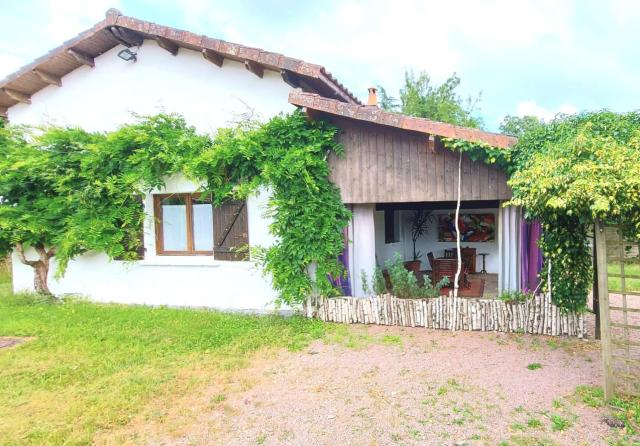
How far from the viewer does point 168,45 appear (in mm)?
8359

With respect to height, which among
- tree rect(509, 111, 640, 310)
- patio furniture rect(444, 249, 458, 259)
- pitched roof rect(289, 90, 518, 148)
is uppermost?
pitched roof rect(289, 90, 518, 148)

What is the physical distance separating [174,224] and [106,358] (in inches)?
140

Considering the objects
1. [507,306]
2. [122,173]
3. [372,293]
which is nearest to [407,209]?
[372,293]

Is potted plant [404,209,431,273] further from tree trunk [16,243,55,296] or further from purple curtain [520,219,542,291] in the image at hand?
tree trunk [16,243,55,296]

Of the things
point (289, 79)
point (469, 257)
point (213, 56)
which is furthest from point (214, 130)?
point (469, 257)

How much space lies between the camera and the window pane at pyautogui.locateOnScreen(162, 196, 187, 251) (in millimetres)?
8688

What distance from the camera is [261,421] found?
13.0ft

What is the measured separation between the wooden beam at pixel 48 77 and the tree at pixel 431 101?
22281 millimetres

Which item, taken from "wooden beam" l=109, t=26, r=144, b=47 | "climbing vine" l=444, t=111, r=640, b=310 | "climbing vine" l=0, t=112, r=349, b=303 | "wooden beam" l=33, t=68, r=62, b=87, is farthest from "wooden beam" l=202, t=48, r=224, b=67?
"climbing vine" l=444, t=111, r=640, b=310

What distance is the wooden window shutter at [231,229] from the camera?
8086 millimetres

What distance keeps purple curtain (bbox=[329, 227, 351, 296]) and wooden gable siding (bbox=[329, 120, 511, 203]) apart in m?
0.73

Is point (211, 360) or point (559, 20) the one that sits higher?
point (559, 20)

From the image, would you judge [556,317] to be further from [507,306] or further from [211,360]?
[211,360]

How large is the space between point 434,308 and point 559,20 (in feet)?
33.5
